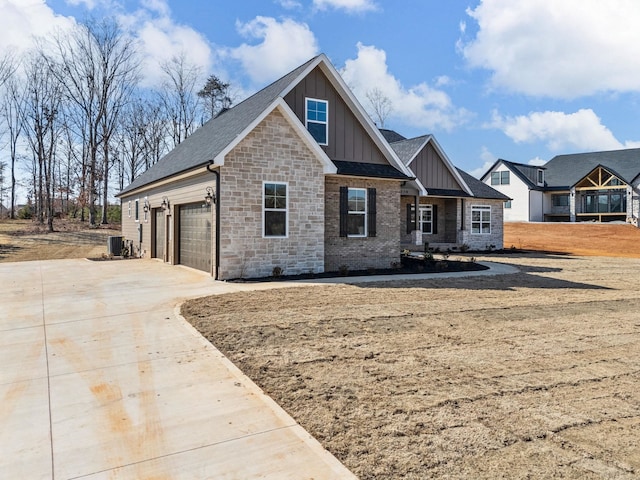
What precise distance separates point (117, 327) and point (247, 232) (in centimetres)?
593

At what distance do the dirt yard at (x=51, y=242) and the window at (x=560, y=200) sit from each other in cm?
4041

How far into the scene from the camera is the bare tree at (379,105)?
46.1m

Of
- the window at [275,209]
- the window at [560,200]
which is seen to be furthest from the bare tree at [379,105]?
the window at [275,209]

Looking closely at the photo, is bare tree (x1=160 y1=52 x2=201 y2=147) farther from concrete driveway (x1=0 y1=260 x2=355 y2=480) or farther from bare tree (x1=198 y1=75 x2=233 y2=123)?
concrete driveway (x1=0 y1=260 x2=355 y2=480)

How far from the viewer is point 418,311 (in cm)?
823

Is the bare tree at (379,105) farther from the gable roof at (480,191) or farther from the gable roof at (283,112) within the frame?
the gable roof at (283,112)

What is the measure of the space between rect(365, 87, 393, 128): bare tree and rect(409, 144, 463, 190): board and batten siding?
2266cm

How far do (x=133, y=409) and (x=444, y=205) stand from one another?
2423 centimetres

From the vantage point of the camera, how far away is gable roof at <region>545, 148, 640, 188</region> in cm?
4031

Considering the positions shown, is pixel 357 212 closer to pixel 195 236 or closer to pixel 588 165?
pixel 195 236

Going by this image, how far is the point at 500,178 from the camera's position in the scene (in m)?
43.0

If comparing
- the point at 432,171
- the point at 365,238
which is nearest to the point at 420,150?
the point at 432,171

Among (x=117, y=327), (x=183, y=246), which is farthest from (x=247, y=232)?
(x=117, y=327)

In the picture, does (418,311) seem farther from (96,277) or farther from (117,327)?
(96,277)
